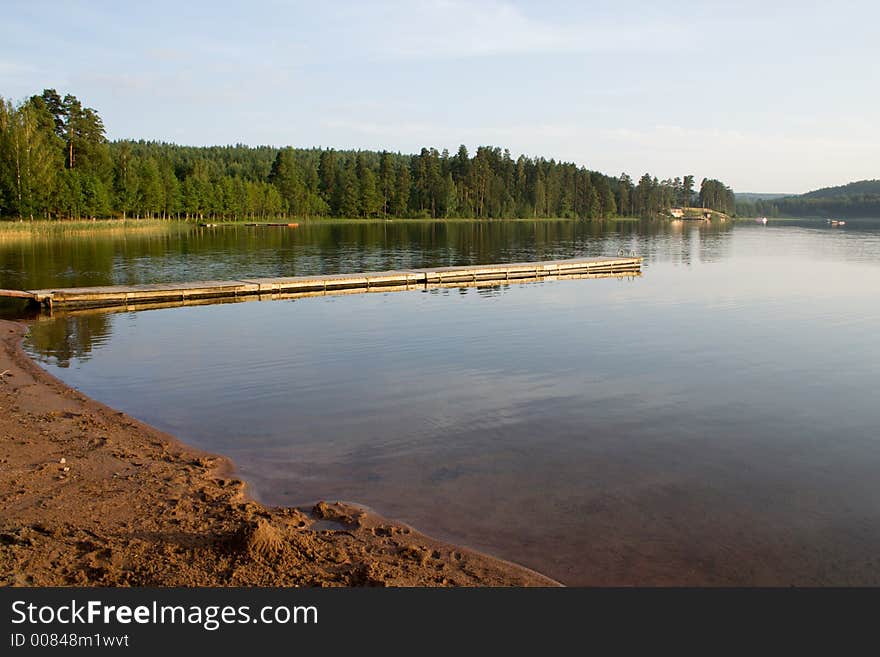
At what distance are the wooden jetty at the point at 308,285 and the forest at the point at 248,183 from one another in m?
49.3

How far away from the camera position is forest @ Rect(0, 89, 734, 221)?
70.9m

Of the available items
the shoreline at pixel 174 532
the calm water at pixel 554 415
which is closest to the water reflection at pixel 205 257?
the calm water at pixel 554 415

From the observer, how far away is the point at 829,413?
13.6 meters

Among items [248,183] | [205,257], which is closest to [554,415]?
[205,257]

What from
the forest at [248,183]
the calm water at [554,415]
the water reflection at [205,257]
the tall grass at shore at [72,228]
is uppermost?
the forest at [248,183]

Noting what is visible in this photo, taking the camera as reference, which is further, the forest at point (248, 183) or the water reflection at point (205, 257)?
the forest at point (248, 183)

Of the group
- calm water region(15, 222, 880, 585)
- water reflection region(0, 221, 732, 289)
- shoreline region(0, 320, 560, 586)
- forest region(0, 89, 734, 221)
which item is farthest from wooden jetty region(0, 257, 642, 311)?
forest region(0, 89, 734, 221)

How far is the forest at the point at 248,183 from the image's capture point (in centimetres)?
7094

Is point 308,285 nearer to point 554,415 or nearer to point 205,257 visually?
point 205,257

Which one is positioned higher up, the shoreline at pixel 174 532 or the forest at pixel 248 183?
the forest at pixel 248 183

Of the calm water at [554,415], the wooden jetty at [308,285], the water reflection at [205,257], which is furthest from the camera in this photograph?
the water reflection at [205,257]

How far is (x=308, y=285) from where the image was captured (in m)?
33.9

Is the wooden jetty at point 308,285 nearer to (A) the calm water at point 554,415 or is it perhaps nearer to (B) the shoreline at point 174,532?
(A) the calm water at point 554,415

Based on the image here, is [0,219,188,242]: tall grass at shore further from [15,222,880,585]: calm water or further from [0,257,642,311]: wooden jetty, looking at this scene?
[15,222,880,585]: calm water
